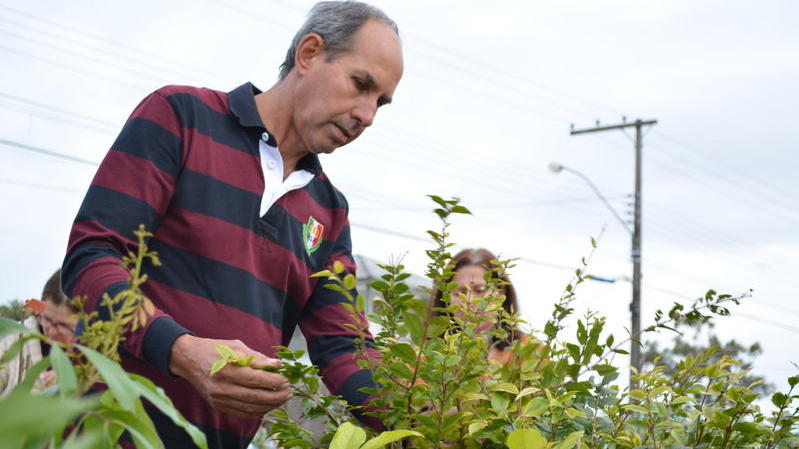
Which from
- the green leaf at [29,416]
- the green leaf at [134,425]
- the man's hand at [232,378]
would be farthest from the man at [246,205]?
the green leaf at [29,416]

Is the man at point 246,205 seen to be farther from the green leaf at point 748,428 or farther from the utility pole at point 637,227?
the utility pole at point 637,227

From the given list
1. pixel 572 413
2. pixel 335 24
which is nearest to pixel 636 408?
pixel 572 413

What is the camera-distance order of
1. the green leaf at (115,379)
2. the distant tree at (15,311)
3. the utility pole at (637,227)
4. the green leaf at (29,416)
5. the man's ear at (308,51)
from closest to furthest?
the green leaf at (29,416), the green leaf at (115,379), the distant tree at (15,311), the man's ear at (308,51), the utility pole at (637,227)

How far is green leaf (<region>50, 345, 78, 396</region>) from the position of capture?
63 centimetres

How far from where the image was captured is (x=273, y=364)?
4.25 ft

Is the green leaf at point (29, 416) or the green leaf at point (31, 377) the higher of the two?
the green leaf at point (29, 416)

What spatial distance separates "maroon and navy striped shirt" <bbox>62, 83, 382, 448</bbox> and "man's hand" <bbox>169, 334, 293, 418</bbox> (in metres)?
0.37

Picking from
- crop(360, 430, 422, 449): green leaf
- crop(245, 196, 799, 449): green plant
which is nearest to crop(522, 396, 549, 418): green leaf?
crop(245, 196, 799, 449): green plant

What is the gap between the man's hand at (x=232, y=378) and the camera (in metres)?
1.31

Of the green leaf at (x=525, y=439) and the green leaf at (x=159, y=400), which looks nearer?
the green leaf at (x=159, y=400)

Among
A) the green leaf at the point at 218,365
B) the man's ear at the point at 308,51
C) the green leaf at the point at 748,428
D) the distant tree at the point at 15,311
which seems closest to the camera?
the distant tree at the point at 15,311

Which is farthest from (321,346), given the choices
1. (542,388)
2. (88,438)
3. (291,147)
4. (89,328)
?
(88,438)

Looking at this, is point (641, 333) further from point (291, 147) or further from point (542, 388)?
point (291, 147)

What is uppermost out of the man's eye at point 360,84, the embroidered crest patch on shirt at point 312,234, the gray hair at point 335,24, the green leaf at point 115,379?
the gray hair at point 335,24
